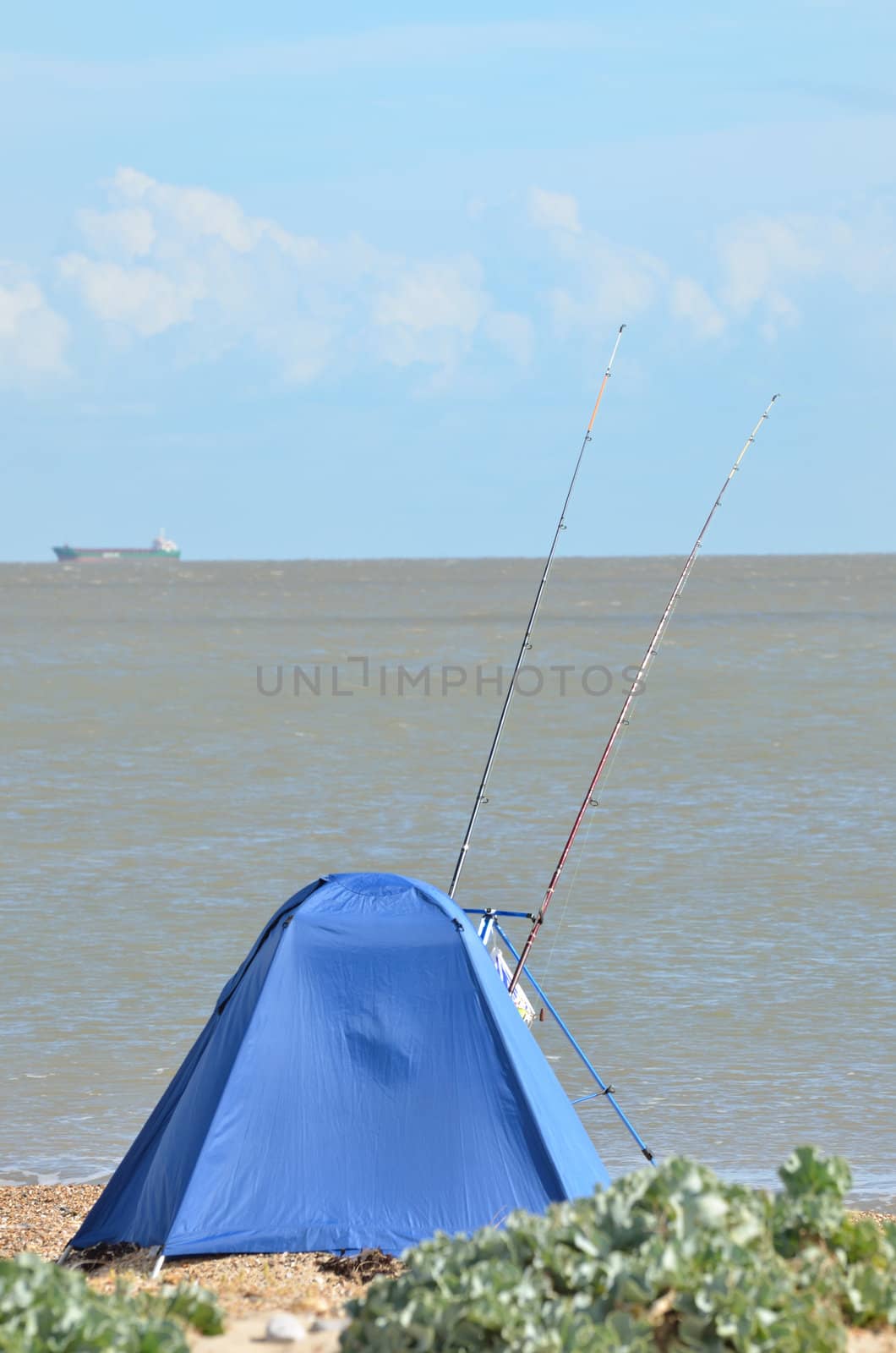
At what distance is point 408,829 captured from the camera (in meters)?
17.5

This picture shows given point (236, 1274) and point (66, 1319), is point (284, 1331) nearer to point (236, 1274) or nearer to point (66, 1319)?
point (66, 1319)

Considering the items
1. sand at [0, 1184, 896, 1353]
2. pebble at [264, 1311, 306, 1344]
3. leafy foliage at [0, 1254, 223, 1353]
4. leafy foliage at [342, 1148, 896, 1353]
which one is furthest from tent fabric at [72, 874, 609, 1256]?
leafy foliage at [0, 1254, 223, 1353]

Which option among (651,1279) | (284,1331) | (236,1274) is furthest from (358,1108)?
(651,1279)

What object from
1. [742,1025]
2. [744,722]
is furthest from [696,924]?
[744,722]

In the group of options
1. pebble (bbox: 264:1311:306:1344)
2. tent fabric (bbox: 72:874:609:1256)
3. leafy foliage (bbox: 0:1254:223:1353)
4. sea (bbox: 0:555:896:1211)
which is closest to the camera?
Answer: leafy foliage (bbox: 0:1254:223:1353)

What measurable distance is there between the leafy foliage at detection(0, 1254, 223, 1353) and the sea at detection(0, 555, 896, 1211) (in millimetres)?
3851

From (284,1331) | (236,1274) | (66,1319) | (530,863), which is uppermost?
(66,1319)

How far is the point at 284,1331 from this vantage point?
418 centimetres

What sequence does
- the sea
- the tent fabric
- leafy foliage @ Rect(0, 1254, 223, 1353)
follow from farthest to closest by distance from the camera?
the sea < the tent fabric < leafy foliage @ Rect(0, 1254, 223, 1353)

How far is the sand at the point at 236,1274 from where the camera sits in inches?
164

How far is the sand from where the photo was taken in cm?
417

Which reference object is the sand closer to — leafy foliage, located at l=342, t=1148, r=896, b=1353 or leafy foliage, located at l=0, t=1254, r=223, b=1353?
leafy foliage, located at l=342, t=1148, r=896, b=1353

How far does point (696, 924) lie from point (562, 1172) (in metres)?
6.90

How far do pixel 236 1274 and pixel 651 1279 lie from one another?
223 centimetres
